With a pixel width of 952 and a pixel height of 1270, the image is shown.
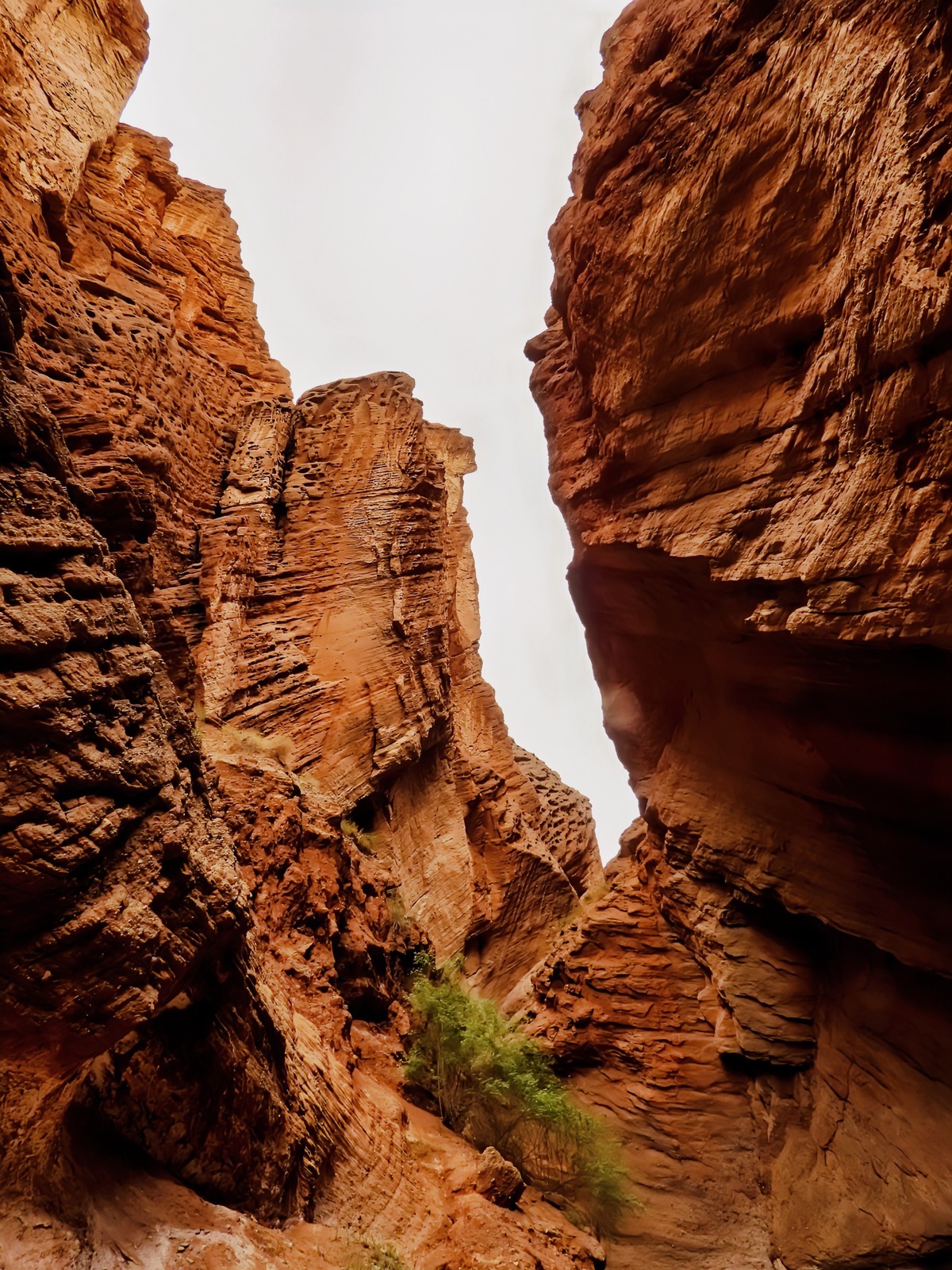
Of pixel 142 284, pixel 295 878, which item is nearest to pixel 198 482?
pixel 142 284

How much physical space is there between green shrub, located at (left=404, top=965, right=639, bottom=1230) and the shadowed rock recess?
0.69 m

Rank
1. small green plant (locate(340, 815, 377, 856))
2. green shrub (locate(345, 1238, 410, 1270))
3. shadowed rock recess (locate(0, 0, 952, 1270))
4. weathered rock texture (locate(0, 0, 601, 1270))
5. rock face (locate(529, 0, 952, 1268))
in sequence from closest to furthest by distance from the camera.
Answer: weathered rock texture (locate(0, 0, 601, 1270)), shadowed rock recess (locate(0, 0, 952, 1270)), rock face (locate(529, 0, 952, 1268)), green shrub (locate(345, 1238, 410, 1270)), small green plant (locate(340, 815, 377, 856))

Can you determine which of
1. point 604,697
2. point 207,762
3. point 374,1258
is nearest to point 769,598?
point 207,762

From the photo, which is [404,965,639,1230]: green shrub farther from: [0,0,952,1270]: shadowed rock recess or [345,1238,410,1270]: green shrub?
[345,1238,410,1270]: green shrub

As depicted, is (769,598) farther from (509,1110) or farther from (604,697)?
(509,1110)

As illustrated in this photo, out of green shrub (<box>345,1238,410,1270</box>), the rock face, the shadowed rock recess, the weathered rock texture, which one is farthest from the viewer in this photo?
green shrub (<box>345,1238,410,1270</box>)

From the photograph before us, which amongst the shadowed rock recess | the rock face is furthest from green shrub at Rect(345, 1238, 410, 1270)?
the rock face

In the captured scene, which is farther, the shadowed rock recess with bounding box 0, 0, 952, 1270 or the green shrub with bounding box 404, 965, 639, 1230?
the green shrub with bounding box 404, 965, 639, 1230

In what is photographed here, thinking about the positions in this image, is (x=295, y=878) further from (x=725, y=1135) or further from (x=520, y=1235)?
(x=725, y=1135)

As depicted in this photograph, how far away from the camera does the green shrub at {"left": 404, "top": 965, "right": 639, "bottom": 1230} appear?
825 centimetres

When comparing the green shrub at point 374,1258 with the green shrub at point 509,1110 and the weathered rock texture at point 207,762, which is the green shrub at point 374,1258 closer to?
the weathered rock texture at point 207,762

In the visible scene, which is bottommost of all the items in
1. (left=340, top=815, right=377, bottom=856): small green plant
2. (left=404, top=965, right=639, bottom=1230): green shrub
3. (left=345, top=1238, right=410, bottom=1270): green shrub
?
(left=404, top=965, right=639, bottom=1230): green shrub

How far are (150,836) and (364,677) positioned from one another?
7450 mm

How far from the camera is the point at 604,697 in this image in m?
11.9
